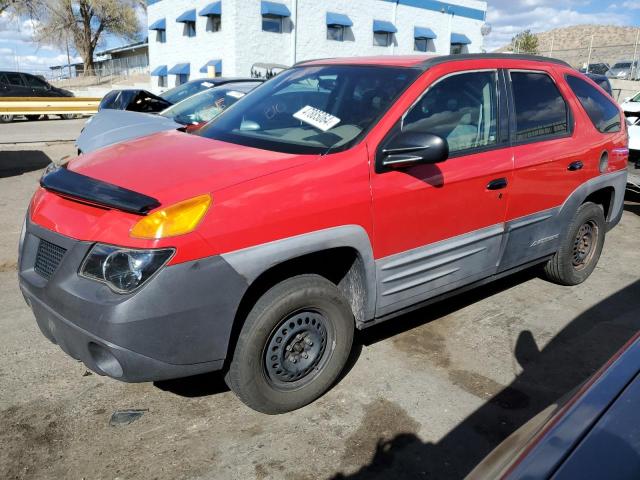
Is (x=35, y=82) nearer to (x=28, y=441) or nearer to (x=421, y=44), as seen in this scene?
A: (x=28, y=441)

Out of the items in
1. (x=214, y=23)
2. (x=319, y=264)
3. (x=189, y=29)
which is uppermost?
(x=214, y=23)

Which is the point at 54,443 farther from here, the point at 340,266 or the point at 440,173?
the point at 440,173

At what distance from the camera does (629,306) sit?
463 cm

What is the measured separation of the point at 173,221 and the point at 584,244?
383cm

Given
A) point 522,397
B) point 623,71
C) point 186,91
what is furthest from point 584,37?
point 522,397

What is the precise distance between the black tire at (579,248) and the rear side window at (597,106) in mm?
674

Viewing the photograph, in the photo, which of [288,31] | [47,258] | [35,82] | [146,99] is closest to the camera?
[47,258]

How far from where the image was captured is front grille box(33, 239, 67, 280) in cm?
267

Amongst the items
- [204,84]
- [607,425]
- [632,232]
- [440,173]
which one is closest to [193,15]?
[204,84]

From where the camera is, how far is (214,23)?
28031 mm

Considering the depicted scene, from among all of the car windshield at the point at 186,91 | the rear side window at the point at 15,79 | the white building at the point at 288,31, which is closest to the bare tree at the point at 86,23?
the white building at the point at 288,31

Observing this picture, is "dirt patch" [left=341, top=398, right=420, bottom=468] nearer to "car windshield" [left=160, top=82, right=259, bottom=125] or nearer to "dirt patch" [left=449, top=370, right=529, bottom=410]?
"dirt patch" [left=449, top=370, right=529, bottom=410]

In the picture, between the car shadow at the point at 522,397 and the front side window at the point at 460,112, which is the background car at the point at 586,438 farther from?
the front side window at the point at 460,112

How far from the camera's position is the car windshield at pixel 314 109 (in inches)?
125
